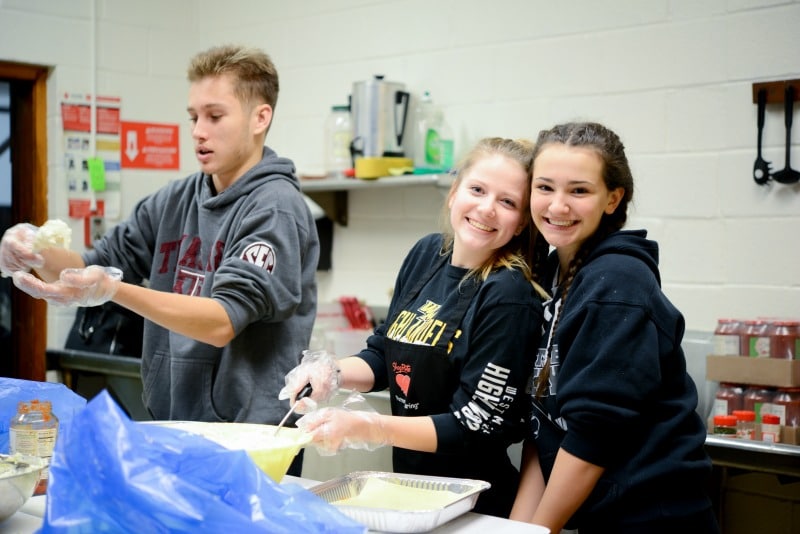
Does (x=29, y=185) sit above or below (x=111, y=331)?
above

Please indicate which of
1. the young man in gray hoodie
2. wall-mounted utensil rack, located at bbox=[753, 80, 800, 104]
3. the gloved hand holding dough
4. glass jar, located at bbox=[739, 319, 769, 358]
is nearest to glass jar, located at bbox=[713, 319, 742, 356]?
glass jar, located at bbox=[739, 319, 769, 358]

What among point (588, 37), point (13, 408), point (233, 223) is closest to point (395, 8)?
point (588, 37)

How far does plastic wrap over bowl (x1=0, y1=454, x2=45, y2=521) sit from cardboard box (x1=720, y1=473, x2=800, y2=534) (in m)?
1.59

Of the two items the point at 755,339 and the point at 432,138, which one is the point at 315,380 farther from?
the point at 432,138

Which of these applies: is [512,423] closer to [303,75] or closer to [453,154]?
[453,154]

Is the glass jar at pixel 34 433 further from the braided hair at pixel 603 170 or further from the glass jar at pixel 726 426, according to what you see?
the glass jar at pixel 726 426

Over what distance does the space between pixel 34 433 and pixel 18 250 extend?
0.37 meters

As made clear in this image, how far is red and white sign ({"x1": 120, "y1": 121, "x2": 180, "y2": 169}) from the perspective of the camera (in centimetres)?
393

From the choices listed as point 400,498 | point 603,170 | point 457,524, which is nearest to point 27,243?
point 400,498

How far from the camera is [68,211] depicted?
12.3 ft

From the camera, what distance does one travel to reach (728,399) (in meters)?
2.34

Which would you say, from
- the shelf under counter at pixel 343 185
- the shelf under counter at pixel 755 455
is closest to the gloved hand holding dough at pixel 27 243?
the shelf under counter at pixel 343 185

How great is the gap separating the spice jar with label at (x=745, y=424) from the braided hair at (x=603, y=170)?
80cm

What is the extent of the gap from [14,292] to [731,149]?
113 inches
